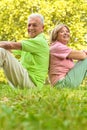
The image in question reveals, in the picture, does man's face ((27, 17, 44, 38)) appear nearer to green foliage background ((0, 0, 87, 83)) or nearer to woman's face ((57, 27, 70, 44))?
woman's face ((57, 27, 70, 44))

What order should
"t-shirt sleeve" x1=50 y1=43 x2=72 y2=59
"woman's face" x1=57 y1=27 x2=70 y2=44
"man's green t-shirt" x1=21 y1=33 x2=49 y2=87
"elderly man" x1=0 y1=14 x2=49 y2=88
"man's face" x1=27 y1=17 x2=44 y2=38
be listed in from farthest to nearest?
"woman's face" x1=57 y1=27 x2=70 y2=44
"t-shirt sleeve" x1=50 y1=43 x2=72 y2=59
"man's face" x1=27 y1=17 x2=44 y2=38
"man's green t-shirt" x1=21 y1=33 x2=49 y2=87
"elderly man" x1=0 y1=14 x2=49 y2=88

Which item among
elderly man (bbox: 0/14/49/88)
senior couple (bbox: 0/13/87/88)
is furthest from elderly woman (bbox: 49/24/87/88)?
elderly man (bbox: 0/14/49/88)

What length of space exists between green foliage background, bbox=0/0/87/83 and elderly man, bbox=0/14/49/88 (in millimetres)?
15853

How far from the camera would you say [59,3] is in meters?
23.0

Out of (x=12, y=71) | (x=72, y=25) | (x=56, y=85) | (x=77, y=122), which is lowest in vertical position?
(x=72, y=25)

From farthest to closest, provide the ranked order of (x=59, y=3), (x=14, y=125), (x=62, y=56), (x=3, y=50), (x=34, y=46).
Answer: (x=59, y=3) < (x=62, y=56) < (x=34, y=46) < (x=3, y=50) < (x=14, y=125)

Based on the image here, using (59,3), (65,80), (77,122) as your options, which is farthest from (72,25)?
(77,122)

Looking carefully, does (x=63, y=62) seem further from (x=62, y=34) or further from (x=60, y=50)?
(x=62, y=34)

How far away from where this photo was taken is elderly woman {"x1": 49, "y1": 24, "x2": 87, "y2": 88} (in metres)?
7.20

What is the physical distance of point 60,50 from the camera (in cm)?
716

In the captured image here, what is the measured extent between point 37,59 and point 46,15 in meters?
16.5

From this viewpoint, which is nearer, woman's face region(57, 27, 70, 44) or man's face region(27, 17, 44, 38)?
man's face region(27, 17, 44, 38)

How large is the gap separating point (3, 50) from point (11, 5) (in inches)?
678

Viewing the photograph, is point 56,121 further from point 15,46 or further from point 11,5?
point 11,5
